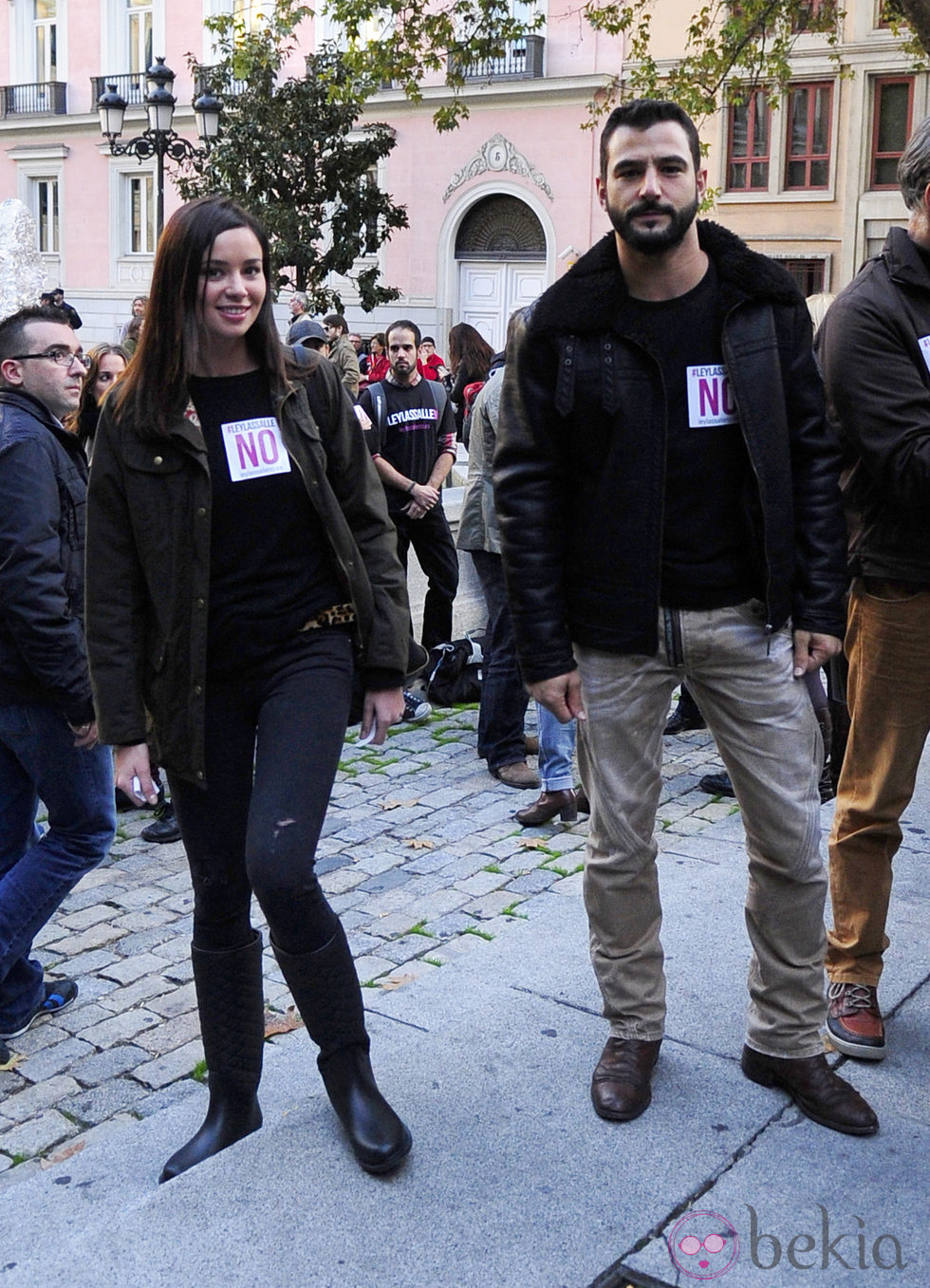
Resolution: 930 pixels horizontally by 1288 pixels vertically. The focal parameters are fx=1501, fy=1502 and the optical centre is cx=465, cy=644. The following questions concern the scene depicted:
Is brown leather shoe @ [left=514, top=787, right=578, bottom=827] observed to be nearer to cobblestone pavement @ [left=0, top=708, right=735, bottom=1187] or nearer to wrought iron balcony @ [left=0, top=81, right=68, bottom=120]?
cobblestone pavement @ [left=0, top=708, right=735, bottom=1187]

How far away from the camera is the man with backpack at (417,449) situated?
8805 millimetres

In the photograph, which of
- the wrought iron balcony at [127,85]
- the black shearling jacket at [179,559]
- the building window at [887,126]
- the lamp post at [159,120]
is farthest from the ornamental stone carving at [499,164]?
the black shearling jacket at [179,559]

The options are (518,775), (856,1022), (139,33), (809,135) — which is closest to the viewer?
(856,1022)

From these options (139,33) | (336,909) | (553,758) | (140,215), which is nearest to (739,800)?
(336,909)

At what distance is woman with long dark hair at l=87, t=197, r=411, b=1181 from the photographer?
3.06m

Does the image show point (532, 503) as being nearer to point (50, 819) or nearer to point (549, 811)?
point (50, 819)

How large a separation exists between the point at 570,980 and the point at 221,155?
76.7ft

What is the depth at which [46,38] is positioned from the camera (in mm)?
38125

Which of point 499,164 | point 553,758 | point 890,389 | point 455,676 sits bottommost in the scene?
point 553,758

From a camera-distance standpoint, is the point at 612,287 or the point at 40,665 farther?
the point at 40,665

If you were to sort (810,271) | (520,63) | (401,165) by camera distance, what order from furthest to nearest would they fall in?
(401,165) → (520,63) → (810,271)

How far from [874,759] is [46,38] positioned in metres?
39.6

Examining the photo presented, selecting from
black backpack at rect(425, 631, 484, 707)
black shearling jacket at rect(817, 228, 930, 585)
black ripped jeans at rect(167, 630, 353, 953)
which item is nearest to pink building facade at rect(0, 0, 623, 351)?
black backpack at rect(425, 631, 484, 707)
